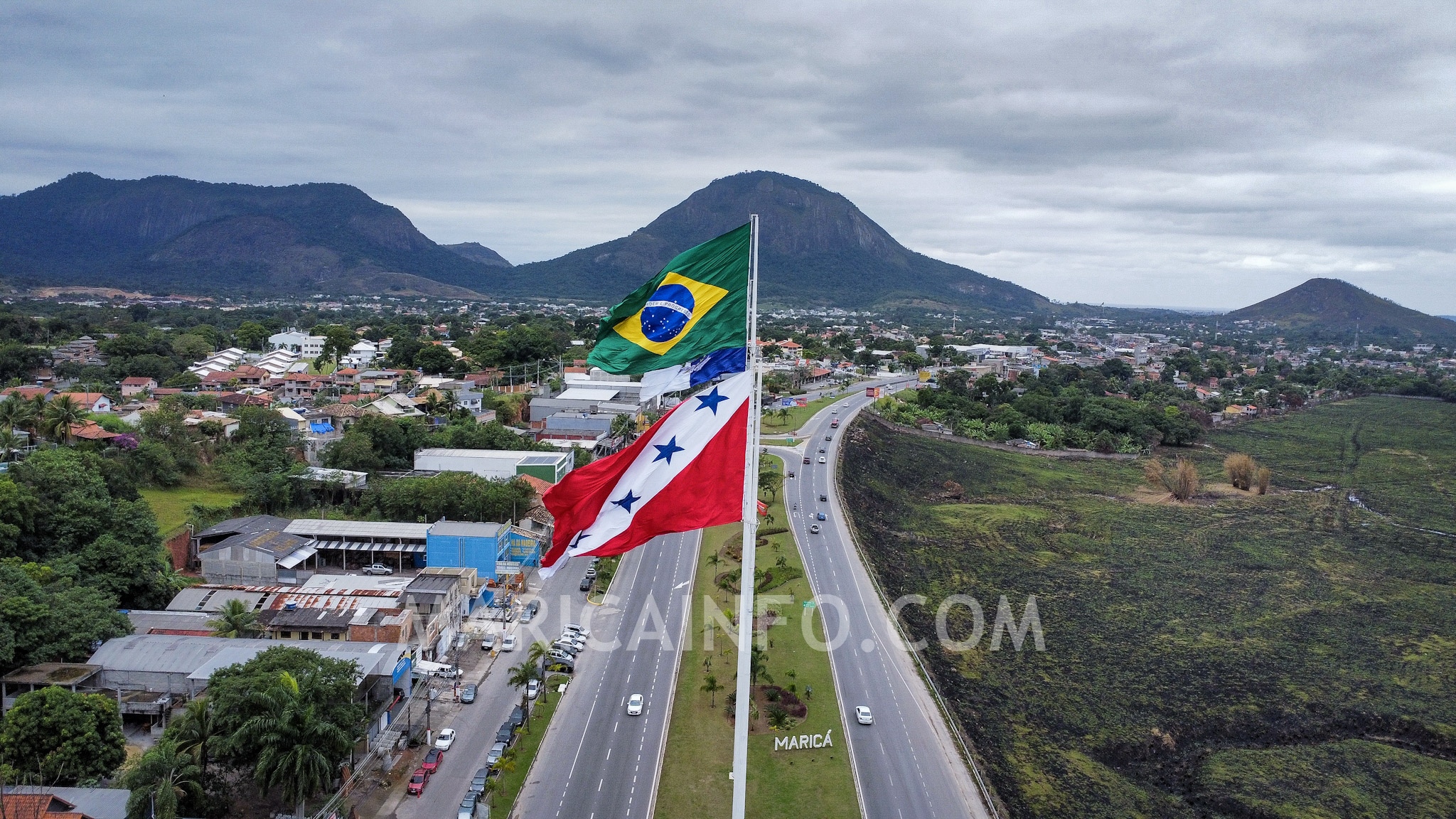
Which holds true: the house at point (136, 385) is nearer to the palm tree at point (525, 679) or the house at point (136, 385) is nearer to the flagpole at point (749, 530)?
the palm tree at point (525, 679)

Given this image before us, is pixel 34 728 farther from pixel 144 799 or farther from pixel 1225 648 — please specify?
pixel 1225 648

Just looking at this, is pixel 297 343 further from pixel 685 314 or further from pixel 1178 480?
pixel 685 314

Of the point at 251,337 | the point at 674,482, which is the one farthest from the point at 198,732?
the point at 251,337

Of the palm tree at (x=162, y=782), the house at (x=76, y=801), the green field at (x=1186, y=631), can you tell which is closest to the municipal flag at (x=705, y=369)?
the palm tree at (x=162, y=782)

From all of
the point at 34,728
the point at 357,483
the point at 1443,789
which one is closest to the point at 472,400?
the point at 357,483

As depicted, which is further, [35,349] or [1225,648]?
[35,349]
